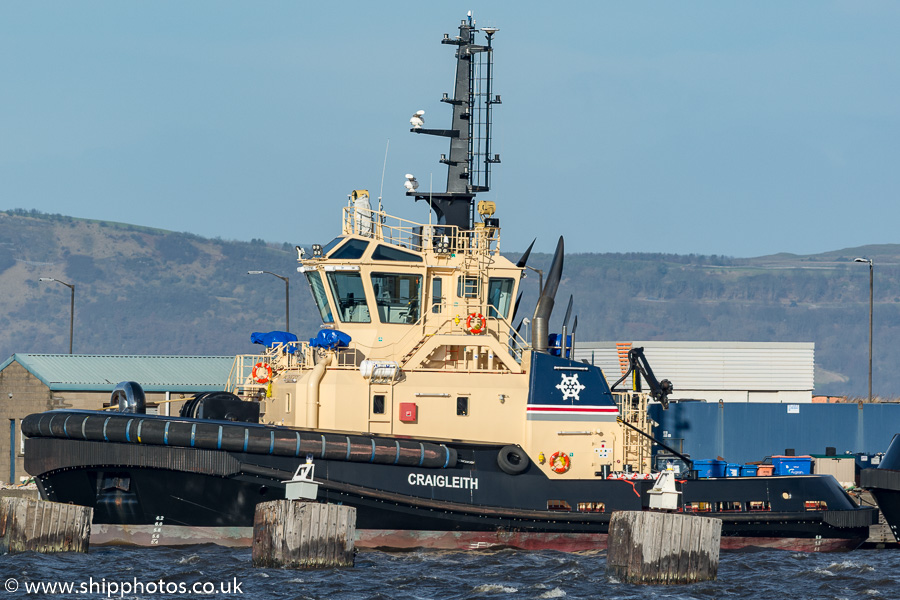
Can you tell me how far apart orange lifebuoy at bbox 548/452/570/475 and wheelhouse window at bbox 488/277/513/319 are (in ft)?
10.4

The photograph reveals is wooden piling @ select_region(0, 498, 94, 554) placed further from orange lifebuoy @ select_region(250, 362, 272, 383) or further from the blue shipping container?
the blue shipping container

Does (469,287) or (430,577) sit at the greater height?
(469,287)

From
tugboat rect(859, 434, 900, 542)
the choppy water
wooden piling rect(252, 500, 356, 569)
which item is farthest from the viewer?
tugboat rect(859, 434, 900, 542)

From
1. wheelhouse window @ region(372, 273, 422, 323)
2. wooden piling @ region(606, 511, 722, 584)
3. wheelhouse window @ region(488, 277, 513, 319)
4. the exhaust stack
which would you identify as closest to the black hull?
the exhaust stack

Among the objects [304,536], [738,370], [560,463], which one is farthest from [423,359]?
[738,370]

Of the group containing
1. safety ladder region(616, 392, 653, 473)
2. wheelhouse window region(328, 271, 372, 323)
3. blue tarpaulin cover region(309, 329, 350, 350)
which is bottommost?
safety ladder region(616, 392, 653, 473)

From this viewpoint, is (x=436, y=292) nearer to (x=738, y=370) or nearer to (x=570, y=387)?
(x=570, y=387)

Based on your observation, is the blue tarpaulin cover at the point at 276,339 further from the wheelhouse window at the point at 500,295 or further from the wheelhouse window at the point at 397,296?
the wheelhouse window at the point at 500,295

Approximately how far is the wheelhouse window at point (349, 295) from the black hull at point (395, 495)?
3473 mm

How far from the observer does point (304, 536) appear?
1961 centimetres

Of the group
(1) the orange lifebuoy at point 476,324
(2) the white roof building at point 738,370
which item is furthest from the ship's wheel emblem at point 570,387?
(2) the white roof building at point 738,370

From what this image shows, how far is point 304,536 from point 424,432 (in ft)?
18.4

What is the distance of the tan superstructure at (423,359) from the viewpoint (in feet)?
81.1

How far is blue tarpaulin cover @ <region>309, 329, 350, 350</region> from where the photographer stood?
2489 centimetres
